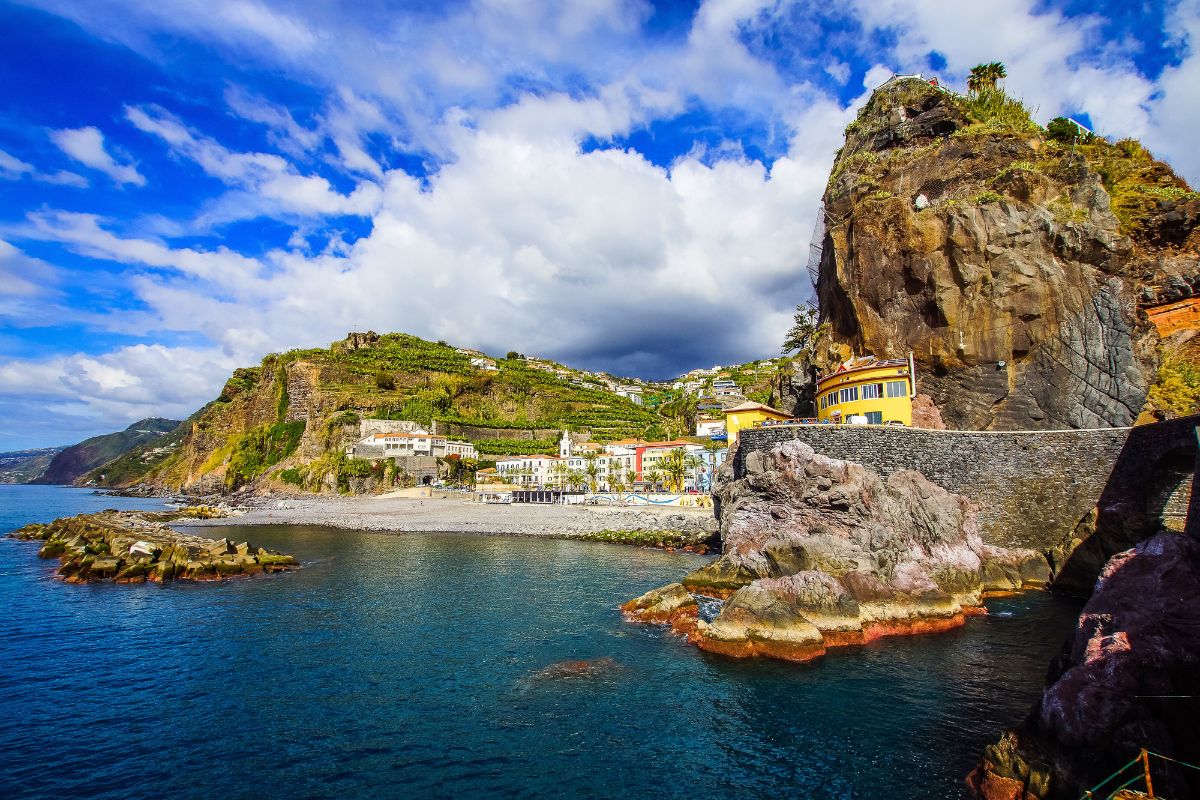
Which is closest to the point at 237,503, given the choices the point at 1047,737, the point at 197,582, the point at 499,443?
the point at 499,443

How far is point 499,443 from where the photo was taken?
109500mm

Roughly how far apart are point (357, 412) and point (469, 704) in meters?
90.5

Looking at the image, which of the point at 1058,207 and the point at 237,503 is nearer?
the point at 1058,207

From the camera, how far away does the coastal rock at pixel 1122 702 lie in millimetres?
9539

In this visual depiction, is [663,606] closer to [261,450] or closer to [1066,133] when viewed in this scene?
[1066,133]

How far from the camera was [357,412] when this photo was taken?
9806 cm

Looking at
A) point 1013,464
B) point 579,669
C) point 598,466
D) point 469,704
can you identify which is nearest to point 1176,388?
point 1013,464

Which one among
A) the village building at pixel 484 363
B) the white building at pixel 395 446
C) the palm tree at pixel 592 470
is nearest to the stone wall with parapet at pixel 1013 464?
the palm tree at pixel 592 470

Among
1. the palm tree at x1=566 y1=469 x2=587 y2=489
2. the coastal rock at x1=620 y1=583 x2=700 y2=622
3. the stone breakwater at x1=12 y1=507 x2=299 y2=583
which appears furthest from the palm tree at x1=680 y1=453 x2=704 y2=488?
the coastal rock at x1=620 y1=583 x2=700 y2=622

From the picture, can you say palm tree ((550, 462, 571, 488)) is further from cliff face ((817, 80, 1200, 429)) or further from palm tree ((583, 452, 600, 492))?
cliff face ((817, 80, 1200, 429))

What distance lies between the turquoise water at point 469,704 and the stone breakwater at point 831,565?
3.73 feet

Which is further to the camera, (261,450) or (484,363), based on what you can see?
(484,363)

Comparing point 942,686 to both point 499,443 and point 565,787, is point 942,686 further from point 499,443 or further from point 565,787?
point 499,443

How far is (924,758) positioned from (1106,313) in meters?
30.3
